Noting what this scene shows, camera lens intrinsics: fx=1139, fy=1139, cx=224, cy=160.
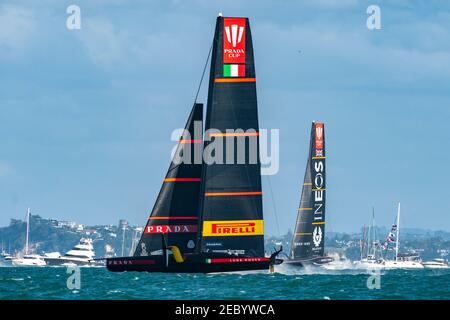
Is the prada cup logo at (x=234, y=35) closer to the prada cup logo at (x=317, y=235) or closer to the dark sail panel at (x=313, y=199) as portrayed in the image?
the dark sail panel at (x=313, y=199)

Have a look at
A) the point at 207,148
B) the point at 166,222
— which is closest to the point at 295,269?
the point at 166,222

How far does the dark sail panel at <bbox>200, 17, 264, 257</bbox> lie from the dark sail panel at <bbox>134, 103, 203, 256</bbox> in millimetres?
3529

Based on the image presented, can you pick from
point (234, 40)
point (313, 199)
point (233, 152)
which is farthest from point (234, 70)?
point (313, 199)

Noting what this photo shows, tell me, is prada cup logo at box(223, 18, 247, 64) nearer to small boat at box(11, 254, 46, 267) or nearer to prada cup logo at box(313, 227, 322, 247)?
prada cup logo at box(313, 227, 322, 247)

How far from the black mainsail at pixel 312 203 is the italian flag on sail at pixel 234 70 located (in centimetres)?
2866

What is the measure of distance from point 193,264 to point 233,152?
619 cm

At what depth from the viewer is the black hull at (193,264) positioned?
5866cm

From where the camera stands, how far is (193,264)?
59.2 m

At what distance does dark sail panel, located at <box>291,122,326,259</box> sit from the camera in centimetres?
8644

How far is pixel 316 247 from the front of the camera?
88375 mm

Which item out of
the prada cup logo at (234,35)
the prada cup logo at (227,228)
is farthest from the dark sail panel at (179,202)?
the prada cup logo at (234,35)

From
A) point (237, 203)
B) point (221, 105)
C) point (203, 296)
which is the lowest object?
point (203, 296)

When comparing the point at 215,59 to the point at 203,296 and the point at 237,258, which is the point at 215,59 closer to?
the point at 237,258
